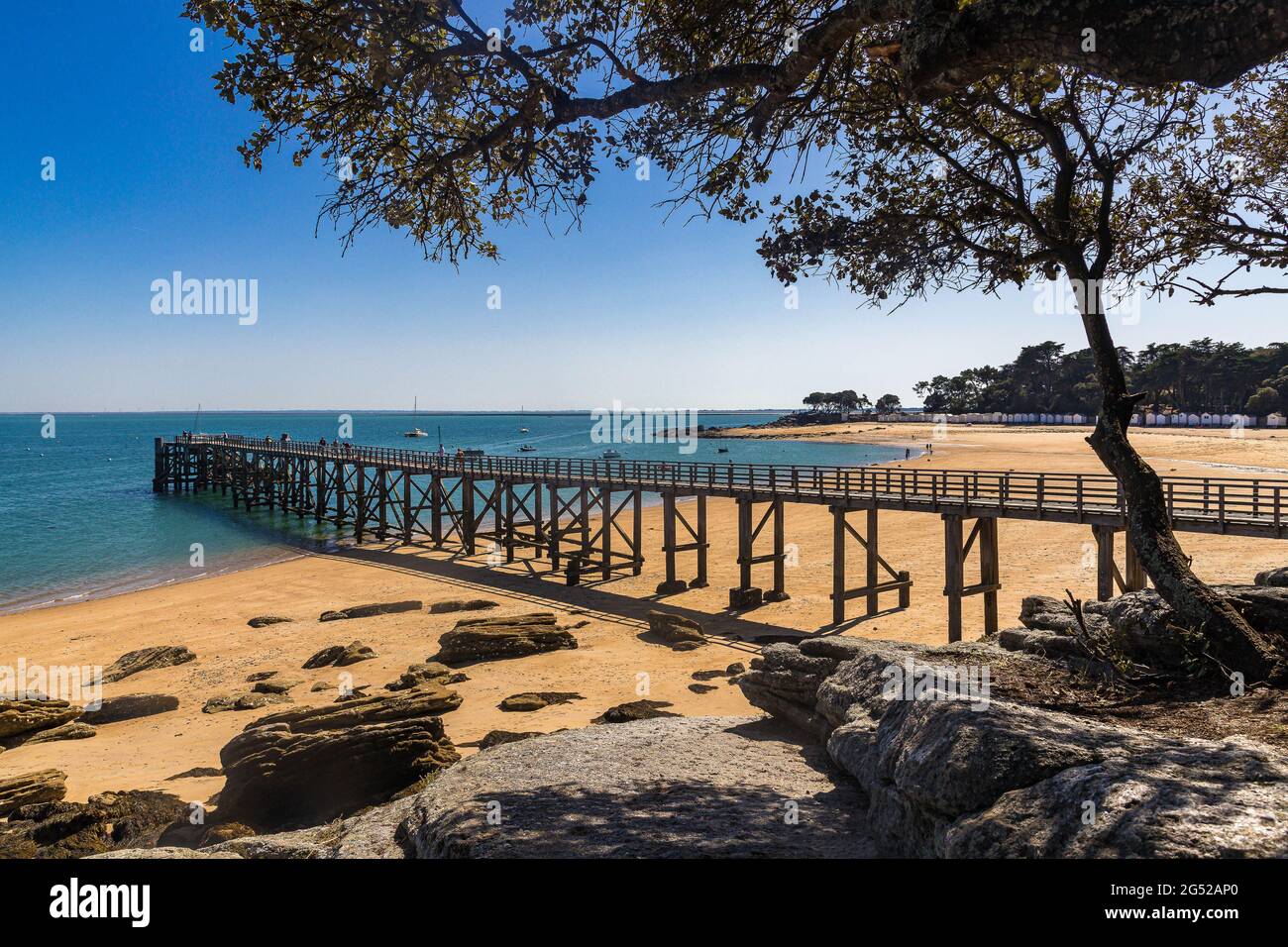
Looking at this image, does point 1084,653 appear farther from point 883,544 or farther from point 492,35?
point 883,544

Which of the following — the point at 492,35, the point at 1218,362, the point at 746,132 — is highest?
the point at 1218,362

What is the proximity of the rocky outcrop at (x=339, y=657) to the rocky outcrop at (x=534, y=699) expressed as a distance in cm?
556

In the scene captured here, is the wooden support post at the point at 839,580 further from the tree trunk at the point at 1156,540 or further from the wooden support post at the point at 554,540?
the tree trunk at the point at 1156,540

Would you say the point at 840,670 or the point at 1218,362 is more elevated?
the point at 1218,362

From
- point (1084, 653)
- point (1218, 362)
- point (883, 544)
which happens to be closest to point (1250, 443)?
point (1218, 362)

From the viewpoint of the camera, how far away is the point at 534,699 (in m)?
14.3

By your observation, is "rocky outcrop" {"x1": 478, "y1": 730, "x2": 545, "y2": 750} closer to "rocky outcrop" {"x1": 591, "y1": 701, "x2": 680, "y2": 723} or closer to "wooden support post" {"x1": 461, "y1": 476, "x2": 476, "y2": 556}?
"rocky outcrop" {"x1": 591, "y1": 701, "x2": 680, "y2": 723}

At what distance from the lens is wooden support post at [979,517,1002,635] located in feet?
60.3

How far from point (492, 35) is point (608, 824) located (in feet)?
22.5

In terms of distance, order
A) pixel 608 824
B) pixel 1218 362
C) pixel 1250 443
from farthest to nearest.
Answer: pixel 1218 362
pixel 1250 443
pixel 608 824

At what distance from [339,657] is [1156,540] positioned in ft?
57.4

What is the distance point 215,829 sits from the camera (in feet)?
30.2

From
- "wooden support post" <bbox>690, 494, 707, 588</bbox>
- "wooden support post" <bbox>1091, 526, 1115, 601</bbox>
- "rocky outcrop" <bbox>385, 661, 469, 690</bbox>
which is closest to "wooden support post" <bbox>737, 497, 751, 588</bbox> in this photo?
"wooden support post" <bbox>690, 494, 707, 588</bbox>

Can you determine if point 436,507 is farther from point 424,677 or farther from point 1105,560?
point 1105,560
